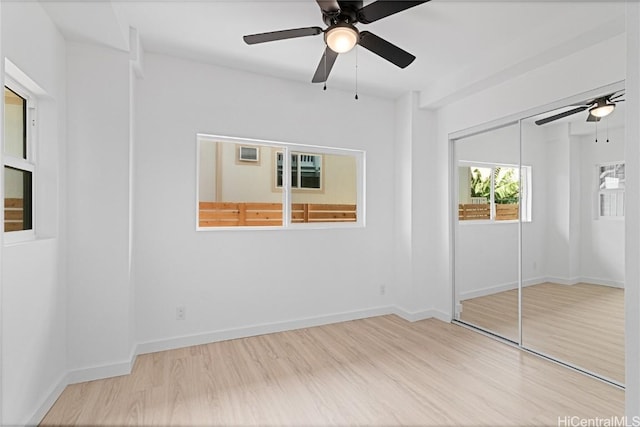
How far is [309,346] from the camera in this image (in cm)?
311

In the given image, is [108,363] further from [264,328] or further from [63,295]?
[264,328]

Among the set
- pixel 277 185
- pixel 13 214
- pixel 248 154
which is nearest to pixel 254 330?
pixel 277 185

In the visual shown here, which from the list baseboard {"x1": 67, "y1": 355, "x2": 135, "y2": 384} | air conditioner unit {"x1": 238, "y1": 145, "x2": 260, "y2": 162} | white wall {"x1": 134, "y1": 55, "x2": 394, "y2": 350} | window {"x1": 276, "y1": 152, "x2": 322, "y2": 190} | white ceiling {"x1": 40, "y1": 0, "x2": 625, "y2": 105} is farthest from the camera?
window {"x1": 276, "y1": 152, "x2": 322, "y2": 190}

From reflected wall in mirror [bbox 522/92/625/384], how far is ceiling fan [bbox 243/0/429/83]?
5.39ft

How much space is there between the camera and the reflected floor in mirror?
252 cm

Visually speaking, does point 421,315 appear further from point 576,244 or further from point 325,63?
point 325,63

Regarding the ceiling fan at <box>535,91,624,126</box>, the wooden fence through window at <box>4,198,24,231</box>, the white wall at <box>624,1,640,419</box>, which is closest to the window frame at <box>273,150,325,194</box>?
the wooden fence through window at <box>4,198,24,231</box>

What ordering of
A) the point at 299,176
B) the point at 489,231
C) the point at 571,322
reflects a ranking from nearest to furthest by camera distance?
the point at 571,322
the point at 489,231
the point at 299,176

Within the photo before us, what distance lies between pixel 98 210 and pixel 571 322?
4023mm

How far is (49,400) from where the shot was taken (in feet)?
7.02

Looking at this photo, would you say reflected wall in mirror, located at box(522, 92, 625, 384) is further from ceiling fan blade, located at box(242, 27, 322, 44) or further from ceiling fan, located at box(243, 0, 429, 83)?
ceiling fan blade, located at box(242, 27, 322, 44)

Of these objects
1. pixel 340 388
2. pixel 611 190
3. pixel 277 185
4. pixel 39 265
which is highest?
pixel 277 185

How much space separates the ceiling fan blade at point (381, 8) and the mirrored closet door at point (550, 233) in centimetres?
177

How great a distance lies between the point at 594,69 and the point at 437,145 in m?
1.67
